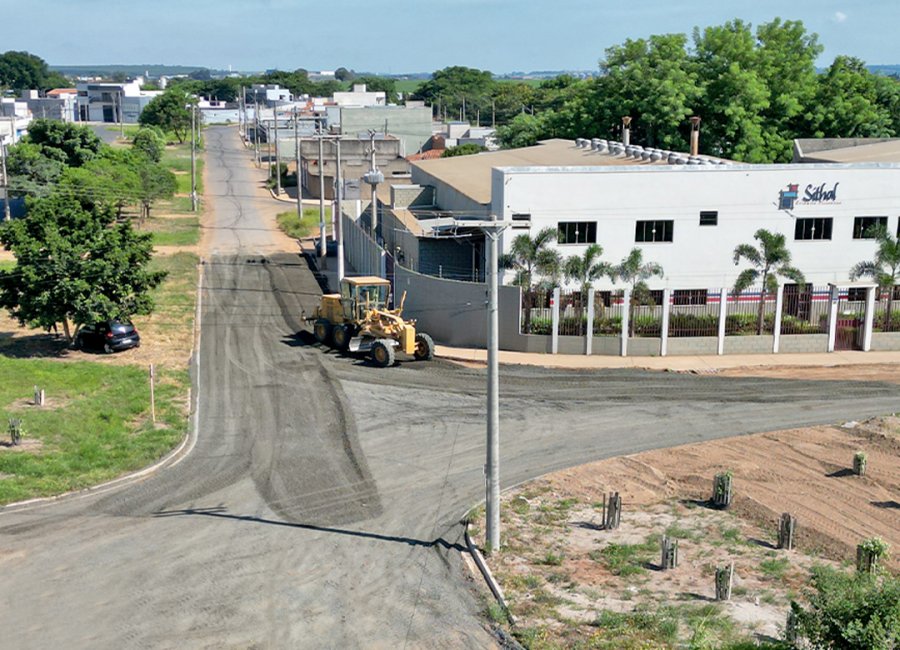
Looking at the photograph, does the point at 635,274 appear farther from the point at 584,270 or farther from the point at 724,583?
the point at 724,583

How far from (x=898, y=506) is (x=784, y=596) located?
6.27 meters

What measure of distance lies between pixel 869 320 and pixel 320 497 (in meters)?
23.8

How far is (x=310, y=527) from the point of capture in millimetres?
23031

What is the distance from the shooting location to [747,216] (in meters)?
43.3

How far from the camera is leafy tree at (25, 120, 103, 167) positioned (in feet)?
287

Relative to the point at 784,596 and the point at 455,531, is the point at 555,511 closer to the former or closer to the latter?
the point at 455,531

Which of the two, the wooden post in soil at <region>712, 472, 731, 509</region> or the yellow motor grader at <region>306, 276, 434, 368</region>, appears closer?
the wooden post in soil at <region>712, 472, 731, 509</region>

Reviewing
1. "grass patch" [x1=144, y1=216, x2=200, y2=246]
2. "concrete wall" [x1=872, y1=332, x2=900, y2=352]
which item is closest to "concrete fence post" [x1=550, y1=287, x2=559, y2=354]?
"concrete wall" [x1=872, y1=332, x2=900, y2=352]

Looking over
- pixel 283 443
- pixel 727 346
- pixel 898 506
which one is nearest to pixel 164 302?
pixel 283 443

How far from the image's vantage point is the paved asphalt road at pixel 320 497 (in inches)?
741

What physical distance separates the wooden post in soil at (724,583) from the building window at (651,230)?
25.7 meters

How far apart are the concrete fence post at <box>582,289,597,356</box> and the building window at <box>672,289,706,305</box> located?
5.35 meters

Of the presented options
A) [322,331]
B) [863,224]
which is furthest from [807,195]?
[322,331]

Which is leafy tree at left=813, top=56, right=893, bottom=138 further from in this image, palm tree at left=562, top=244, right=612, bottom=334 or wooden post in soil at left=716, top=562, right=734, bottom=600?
wooden post in soil at left=716, top=562, right=734, bottom=600
